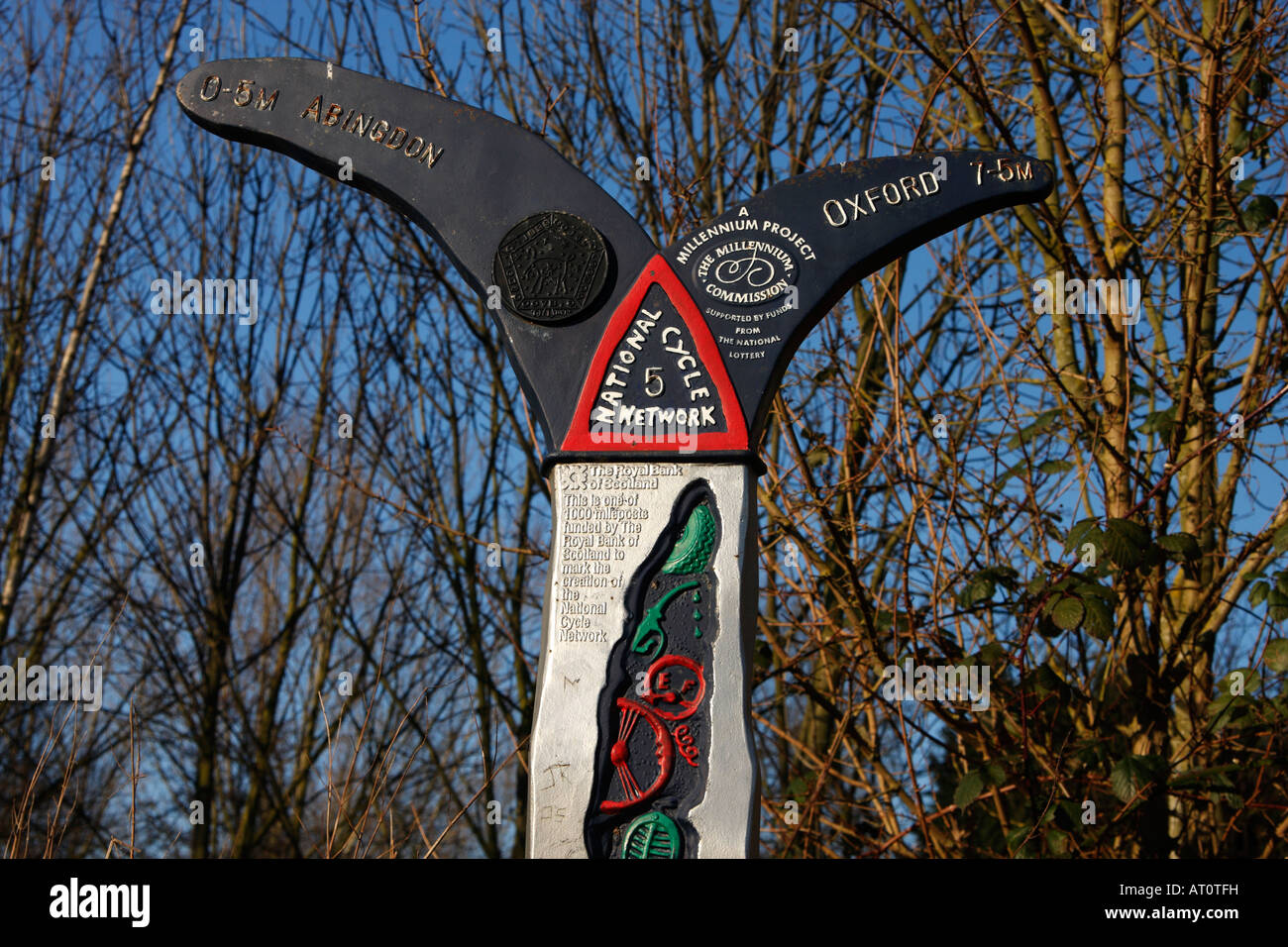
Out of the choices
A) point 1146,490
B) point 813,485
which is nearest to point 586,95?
point 813,485

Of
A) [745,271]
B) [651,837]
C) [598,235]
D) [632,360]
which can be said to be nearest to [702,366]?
[632,360]

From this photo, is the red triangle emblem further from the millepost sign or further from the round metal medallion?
the round metal medallion

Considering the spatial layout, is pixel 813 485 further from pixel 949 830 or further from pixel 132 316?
pixel 132 316

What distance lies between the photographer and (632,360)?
13.5 feet

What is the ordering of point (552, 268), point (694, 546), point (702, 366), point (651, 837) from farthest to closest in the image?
1. point (552, 268)
2. point (702, 366)
3. point (694, 546)
4. point (651, 837)

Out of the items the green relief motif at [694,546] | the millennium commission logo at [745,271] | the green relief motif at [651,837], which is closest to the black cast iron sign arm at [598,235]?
the millennium commission logo at [745,271]

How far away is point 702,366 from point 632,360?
0.68 ft

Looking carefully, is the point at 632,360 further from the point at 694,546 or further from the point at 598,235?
the point at 694,546

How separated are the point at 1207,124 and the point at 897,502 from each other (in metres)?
2.46

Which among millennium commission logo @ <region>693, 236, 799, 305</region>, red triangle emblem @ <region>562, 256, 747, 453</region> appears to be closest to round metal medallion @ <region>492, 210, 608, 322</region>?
red triangle emblem @ <region>562, 256, 747, 453</region>

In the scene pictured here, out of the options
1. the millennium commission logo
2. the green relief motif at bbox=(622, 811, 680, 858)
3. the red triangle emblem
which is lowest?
the green relief motif at bbox=(622, 811, 680, 858)

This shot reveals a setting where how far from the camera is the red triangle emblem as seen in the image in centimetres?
399

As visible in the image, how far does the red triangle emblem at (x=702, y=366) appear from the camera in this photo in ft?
13.1

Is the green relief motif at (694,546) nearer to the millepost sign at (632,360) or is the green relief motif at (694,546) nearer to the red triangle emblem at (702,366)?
the millepost sign at (632,360)
